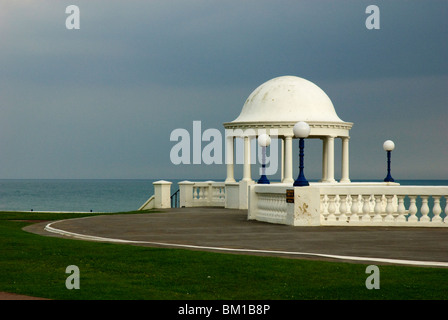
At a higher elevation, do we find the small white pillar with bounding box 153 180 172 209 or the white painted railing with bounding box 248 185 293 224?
the white painted railing with bounding box 248 185 293 224

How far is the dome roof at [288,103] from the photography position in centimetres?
3341

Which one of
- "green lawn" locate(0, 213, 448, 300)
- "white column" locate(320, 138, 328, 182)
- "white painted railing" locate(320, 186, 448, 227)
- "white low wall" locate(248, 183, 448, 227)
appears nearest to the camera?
"green lawn" locate(0, 213, 448, 300)

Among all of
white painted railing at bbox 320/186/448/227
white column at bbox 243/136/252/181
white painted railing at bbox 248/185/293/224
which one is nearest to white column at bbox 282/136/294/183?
white column at bbox 243/136/252/181

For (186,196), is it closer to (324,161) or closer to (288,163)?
(288,163)

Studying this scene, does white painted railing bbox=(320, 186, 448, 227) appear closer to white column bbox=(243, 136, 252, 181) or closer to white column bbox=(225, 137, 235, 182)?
white column bbox=(243, 136, 252, 181)

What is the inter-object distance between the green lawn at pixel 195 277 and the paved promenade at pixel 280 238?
51.5 inches

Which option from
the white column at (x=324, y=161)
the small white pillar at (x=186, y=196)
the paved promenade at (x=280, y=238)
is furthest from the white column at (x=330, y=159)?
the paved promenade at (x=280, y=238)

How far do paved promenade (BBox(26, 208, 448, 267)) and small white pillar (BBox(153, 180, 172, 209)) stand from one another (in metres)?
11.7

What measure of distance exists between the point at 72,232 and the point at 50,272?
25.6ft

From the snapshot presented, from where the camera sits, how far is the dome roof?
110 ft

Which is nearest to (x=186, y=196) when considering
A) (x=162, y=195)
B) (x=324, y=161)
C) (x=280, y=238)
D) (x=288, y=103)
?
(x=162, y=195)

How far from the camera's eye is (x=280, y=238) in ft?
58.0

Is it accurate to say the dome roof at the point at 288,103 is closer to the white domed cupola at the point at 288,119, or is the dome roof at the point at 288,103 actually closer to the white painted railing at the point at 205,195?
the white domed cupola at the point at 288,119

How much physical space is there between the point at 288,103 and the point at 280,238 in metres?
16.7
